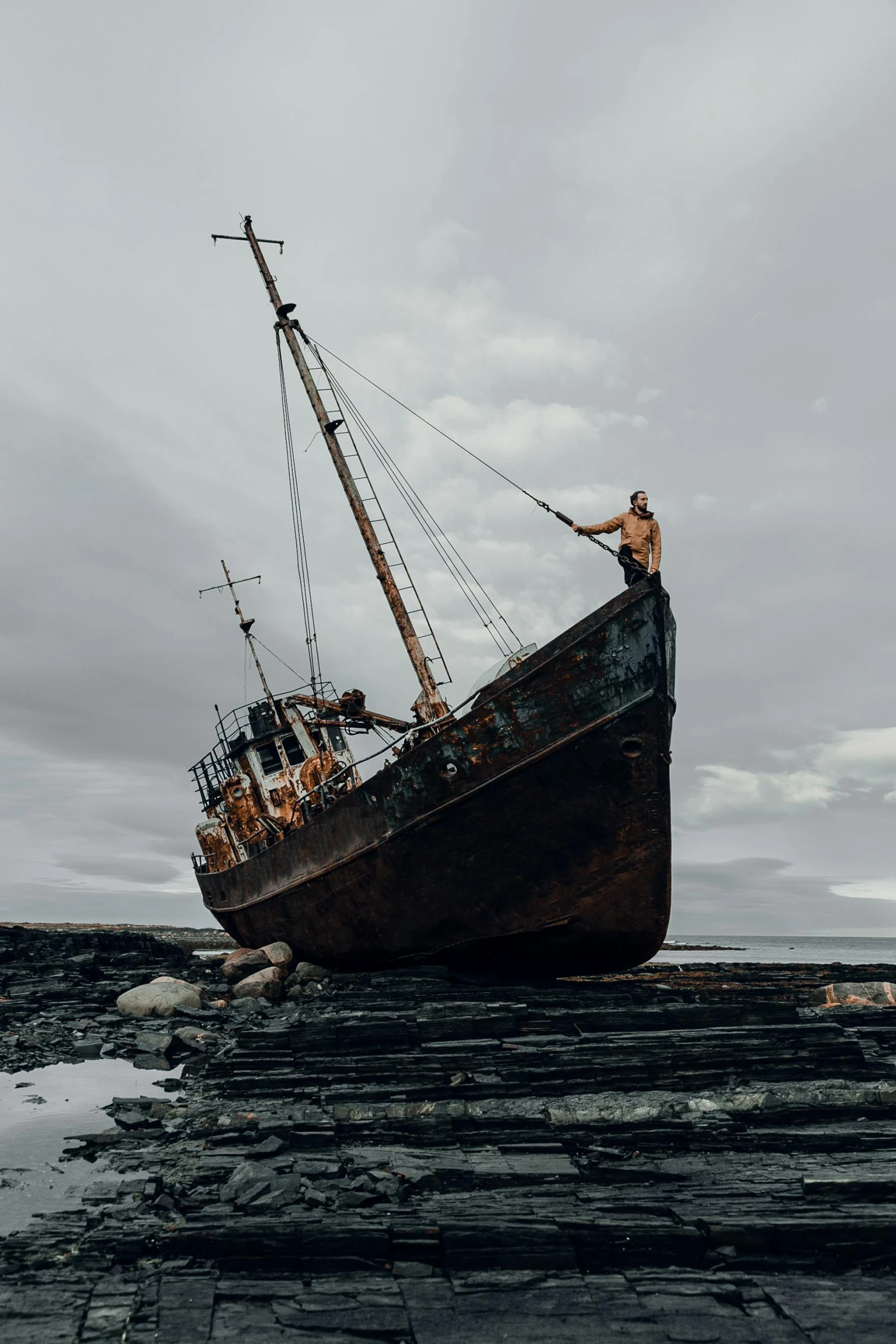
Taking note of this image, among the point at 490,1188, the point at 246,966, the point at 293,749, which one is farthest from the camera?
the point at 293,749

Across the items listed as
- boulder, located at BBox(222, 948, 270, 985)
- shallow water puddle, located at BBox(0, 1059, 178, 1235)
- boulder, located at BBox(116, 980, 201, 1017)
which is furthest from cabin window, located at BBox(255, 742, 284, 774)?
shallow water puddle, located at BBox(0, 1059, 178, 1235)

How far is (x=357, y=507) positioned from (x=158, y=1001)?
10.6 m

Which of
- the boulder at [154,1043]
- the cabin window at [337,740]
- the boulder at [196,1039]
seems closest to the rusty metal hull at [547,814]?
the boulder at [196,1039]

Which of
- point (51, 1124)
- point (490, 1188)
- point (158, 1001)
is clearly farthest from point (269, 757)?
point (490, 1188)

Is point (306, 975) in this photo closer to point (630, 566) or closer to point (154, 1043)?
point (154, 1043)

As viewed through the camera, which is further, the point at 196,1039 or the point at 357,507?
the point at 357,507

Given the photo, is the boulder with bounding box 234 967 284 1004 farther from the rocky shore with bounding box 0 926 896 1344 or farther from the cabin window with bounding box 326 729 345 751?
the cabin window with bounding box 326 729 345 751

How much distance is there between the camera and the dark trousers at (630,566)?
1166 centimetres

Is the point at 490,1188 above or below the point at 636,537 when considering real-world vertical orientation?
below

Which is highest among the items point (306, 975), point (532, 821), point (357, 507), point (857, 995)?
point (357, 507)

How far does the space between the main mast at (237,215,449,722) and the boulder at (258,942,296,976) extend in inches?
244

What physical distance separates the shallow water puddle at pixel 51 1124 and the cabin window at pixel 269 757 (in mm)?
12109

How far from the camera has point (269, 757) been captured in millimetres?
22094

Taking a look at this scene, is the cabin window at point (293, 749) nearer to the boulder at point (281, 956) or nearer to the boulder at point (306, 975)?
the boulder at point (281, 956)
